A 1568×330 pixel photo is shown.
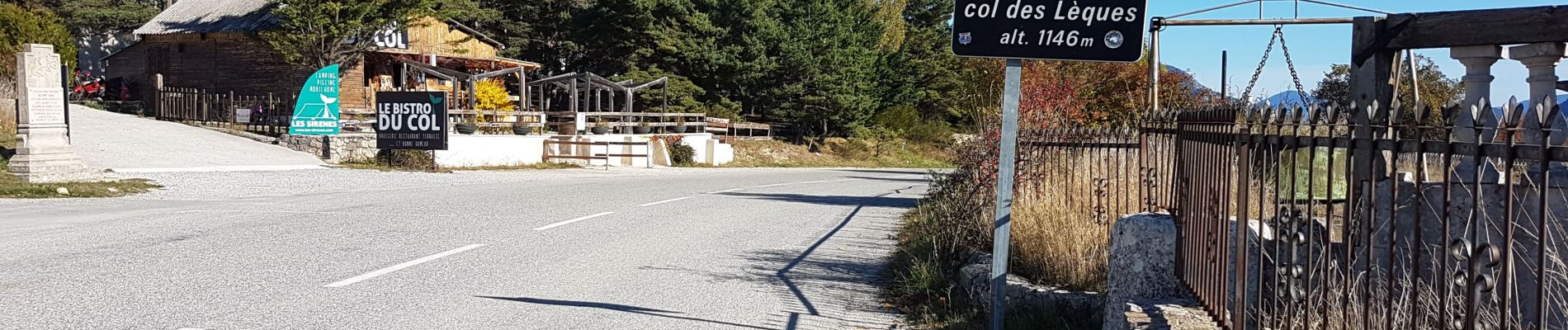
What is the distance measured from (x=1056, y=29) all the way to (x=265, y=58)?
3810 centimetres

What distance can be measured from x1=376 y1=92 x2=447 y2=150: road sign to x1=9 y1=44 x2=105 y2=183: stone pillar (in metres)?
7.04

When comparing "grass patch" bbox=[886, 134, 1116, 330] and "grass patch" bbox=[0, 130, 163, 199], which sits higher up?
"grass patch" bbox=[886, 134, 1116, 330]

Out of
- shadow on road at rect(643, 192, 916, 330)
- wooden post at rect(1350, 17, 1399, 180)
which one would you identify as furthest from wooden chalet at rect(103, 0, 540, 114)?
wooden post at rect(1350, 17, 1399, 180)

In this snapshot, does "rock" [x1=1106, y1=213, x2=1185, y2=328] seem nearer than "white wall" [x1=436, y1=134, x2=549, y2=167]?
Yes

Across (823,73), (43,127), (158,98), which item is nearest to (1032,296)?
(43,127)

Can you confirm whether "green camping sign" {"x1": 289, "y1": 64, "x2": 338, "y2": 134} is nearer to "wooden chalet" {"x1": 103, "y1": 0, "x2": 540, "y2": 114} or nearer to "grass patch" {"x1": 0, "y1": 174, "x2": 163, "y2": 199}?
"wooden chalet" {"x1": 103, "y1": 0, "x2": 540, "y2": 114}

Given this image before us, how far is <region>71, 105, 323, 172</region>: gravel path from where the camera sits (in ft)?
75.7

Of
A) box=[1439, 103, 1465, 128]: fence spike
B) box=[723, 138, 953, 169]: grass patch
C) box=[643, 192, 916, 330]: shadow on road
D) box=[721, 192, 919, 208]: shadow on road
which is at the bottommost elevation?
box=[723, 138, 953, 169]: grass patch

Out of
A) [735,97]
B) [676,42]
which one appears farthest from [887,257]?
[735,97]

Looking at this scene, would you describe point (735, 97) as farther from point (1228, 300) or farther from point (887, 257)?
point (1228, 300)

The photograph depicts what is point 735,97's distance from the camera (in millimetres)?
51844

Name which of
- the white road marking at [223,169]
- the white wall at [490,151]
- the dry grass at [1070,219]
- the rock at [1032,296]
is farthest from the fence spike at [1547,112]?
the white wall at [490,151]

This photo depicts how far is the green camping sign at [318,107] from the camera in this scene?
27.8 m

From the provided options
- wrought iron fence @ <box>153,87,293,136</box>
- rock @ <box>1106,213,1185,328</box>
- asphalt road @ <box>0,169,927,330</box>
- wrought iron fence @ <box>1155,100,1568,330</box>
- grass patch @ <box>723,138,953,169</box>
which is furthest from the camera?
grass patch @ <box>723,138,953,169</box>
